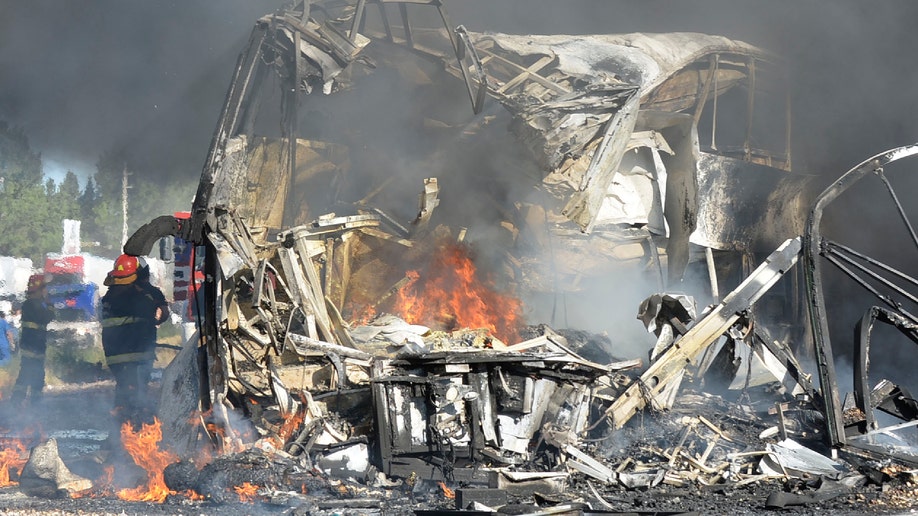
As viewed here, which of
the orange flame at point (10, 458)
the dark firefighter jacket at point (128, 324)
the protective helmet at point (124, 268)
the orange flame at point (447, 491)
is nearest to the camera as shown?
the orange flame at point (447, 491)

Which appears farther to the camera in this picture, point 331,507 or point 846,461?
point 846,461

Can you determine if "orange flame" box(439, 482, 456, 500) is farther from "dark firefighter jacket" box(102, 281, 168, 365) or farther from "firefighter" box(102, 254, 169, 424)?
"dark firefighter jacket" box(102, 281, 168, 365)

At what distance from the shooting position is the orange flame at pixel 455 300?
34.1 ft

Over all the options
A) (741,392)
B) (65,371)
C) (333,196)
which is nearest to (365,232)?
(333,196)

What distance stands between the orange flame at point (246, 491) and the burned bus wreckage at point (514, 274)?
87 mm

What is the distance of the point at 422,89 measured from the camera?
430 inches

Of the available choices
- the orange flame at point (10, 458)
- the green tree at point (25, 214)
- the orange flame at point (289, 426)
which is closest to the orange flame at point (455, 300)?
the orange flame at point (289, 426)

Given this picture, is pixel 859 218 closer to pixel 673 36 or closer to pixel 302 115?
pixel 673 36

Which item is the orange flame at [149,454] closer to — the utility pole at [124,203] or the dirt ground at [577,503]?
the dirt ground at [577,503]

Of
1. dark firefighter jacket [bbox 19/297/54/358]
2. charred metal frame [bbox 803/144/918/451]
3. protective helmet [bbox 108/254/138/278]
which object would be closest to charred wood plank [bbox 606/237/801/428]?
charred metal frame [bbox 803/144/918/451]

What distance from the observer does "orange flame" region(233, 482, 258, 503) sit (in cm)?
629

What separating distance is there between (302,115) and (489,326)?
373 centimetres

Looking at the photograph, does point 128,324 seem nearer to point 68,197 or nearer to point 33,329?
point 33,329

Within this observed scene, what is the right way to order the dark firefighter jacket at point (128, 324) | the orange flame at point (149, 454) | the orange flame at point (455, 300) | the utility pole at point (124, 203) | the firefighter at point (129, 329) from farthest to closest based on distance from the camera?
the utility pole at point (124, 203) < the orange flame at point (455, 300) < the dark firefighter jacket at point (128, 324) < the firefighter at point (129, 329) < the orange flame at point (149, 454)
